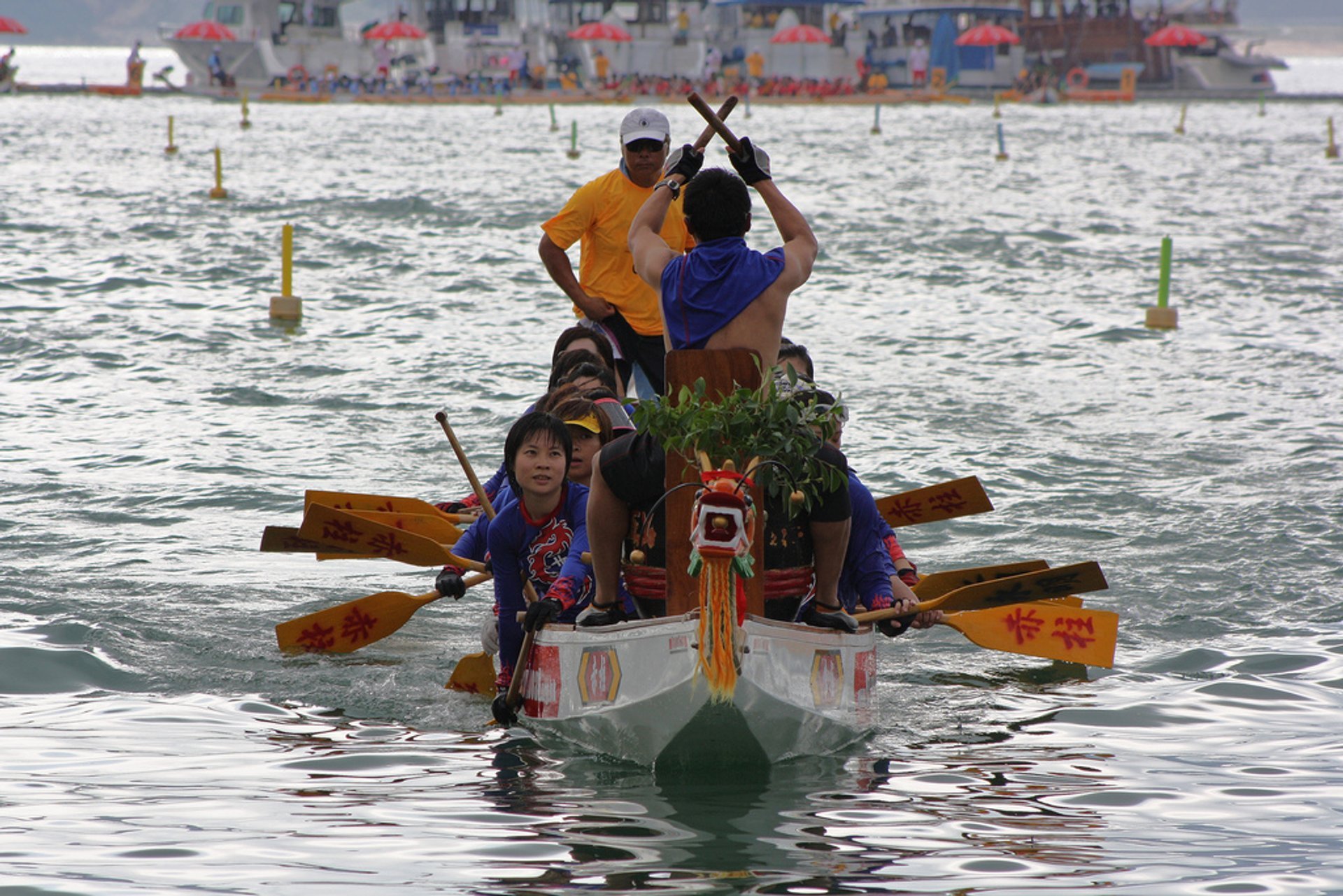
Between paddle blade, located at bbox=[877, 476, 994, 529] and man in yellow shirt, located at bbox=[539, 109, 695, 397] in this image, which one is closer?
paddle blade, located at bbox=[877, 476, 994, 529]

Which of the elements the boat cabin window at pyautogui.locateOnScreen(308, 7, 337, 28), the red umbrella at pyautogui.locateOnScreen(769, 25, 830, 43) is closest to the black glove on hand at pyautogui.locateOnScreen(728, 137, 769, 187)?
the boat cabin window at pyautogui.locateOnScreen(308, 7, 337, 28)

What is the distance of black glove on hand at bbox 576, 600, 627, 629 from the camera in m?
5.93

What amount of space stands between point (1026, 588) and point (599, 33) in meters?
75.7

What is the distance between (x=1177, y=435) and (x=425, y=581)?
711cm

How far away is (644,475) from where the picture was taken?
224 inches

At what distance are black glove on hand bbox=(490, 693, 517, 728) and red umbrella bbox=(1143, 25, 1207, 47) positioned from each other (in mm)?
78325

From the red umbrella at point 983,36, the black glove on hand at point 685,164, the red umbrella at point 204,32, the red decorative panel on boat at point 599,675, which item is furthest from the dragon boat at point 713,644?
the red umbrella at point 983,36

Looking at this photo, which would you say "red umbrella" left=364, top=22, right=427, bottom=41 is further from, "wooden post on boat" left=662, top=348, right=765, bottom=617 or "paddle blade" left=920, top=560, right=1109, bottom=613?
"wooden post on boat" left=662, top=348, right=765, bottom=617

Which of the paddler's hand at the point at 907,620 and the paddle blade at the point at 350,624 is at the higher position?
the paddler's hand at the point at 907,620

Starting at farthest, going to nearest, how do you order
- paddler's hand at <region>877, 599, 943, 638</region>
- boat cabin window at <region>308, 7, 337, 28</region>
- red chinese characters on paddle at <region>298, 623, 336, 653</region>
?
boat cabin window at <region>308, 7, 337, 28</region>, red chinese characters on paddle at <region>298, 623, 336, 653</region>, paddler's hand at <region>877, 599, 943, 638</region>

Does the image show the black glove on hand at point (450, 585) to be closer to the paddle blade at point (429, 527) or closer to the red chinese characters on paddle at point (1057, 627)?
the paddle blade at point (429, 527)

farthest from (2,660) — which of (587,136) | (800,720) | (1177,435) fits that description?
(587,136)

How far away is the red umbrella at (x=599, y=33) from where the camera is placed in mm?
79000

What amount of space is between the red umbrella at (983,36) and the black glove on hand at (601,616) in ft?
258
